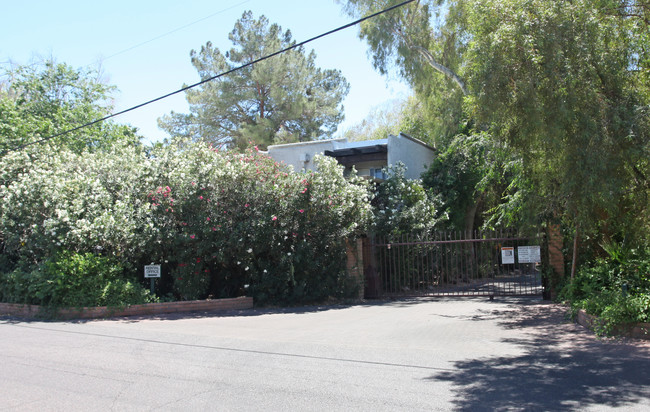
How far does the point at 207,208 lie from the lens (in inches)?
565

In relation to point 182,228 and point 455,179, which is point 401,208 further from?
point 182,228

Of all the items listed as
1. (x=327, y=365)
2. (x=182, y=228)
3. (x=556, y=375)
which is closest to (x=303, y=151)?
(x=182, y=228)

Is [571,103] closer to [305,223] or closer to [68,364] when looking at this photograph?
[305,223]

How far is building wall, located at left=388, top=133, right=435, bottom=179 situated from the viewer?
21500mm

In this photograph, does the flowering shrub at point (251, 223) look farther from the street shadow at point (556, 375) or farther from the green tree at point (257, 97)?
the green tree at point (257, 97)

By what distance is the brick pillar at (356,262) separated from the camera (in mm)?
16219

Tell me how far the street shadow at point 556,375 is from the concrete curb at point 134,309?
26.5 feet

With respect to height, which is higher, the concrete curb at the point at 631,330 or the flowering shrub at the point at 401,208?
the flowering shrub at the point at 401,208

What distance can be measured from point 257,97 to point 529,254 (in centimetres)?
2323

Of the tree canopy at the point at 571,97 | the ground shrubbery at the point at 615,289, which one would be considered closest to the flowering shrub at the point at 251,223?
the tree canopy at the point at 571,97

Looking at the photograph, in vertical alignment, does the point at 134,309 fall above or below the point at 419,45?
below

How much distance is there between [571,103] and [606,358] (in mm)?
4328

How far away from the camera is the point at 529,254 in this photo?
524 inches

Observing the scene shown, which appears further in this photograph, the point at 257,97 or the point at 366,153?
the point at 257,97
